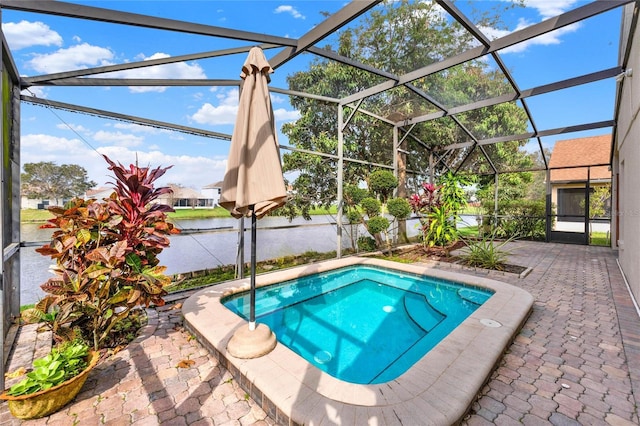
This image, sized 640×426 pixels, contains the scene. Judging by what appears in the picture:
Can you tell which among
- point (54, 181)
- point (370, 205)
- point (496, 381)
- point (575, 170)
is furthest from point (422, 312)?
→ point (575, 170)

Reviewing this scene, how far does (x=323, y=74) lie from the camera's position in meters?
8.37

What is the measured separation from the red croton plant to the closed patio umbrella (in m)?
1.03

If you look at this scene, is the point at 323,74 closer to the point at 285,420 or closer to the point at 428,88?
the point at 428,88

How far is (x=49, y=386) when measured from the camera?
195 cm

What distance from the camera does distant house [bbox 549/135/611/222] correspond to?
11.8 m

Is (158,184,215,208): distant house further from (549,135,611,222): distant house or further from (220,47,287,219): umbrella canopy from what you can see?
(549,135,611,222): distant house

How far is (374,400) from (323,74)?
8560 millimetres

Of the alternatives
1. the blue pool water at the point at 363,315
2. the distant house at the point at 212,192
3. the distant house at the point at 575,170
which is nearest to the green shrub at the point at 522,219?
the distant house at the point at 575,170

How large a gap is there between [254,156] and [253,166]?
0.09m

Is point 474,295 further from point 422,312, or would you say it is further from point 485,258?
point 485,258

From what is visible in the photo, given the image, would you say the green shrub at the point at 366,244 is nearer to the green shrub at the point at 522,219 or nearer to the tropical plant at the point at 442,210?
the tropical plant at the point at 442,210

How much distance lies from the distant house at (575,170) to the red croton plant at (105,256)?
14836mm

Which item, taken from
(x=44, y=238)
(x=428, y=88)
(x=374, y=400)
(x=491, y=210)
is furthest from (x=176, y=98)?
(x=491, y=210)

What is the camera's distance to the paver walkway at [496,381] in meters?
1.97
